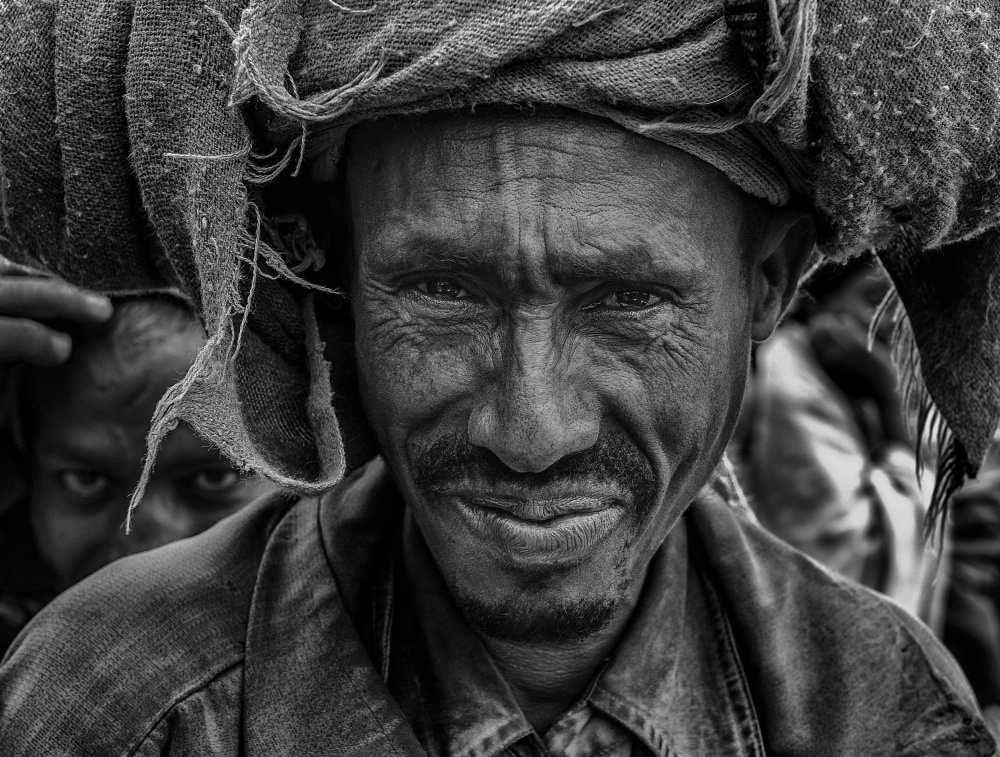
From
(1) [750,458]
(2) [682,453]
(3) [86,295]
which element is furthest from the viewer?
(1) [750,458]

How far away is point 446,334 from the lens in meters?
1.81

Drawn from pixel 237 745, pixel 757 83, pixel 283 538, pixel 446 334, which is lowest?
pixel 237 745

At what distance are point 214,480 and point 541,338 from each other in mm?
1582

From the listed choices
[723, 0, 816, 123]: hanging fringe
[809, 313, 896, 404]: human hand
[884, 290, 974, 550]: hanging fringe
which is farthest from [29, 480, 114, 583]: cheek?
[809, 313, 896, 404]: human hand

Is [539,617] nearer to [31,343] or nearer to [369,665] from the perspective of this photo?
[369,665]

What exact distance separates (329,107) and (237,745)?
95 centimetres

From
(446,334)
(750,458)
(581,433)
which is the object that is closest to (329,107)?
(446,334)

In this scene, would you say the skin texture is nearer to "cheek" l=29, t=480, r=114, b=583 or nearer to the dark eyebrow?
the dark eyebrow

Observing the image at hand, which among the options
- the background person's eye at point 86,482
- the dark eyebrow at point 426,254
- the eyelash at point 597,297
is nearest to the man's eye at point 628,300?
the eyelash at point 597,297

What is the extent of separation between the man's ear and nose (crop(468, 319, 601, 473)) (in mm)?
395

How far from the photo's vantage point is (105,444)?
9.84 ft

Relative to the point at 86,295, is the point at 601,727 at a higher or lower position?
lower

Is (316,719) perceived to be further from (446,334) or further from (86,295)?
(86,295)

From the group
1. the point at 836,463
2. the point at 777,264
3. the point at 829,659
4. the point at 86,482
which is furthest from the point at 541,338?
the point at 836,463
